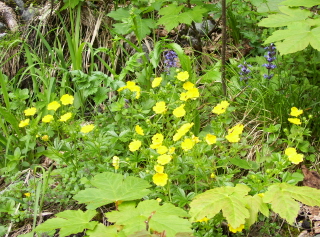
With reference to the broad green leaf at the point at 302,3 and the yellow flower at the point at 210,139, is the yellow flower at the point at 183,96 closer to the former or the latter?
the yellow flower at the point at 210,139

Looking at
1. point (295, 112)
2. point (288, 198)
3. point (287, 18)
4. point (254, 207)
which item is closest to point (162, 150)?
point (254, 207)

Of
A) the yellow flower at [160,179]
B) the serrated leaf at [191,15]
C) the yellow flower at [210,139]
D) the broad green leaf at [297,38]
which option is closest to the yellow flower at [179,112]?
the yellow flower at [210,139]

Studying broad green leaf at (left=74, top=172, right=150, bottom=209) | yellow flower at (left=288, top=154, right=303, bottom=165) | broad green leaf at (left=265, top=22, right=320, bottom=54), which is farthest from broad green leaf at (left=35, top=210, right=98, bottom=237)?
broad green leaf at (left=265, top=22, right=320, bottom=54)

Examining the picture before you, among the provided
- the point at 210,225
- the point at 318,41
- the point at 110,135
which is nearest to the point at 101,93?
the point at 110,135

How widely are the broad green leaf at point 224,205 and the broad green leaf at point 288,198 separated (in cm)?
10

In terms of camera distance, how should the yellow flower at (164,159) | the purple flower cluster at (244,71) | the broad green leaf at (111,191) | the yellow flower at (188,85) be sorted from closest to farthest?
1. the broad green leaf at (111,191)
2. the yellow flower at (164,159)
3. the yellow flower at (188,85)
4. the purple flower cluster at (244,71)

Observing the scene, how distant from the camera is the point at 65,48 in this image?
346 centimetres

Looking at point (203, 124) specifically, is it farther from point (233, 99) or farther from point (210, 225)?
point (210, 225)

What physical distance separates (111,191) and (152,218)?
10.8 inches

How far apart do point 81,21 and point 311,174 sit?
2513 mm

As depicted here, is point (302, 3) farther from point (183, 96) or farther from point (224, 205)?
point (224, 205)

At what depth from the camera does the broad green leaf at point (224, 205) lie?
129cm

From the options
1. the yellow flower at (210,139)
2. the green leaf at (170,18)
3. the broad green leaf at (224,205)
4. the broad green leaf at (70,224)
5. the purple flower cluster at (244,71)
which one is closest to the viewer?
the broad green leaf at (224,205)

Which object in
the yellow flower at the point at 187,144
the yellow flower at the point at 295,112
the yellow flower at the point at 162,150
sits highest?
the yellow flower at the point at 187,144
